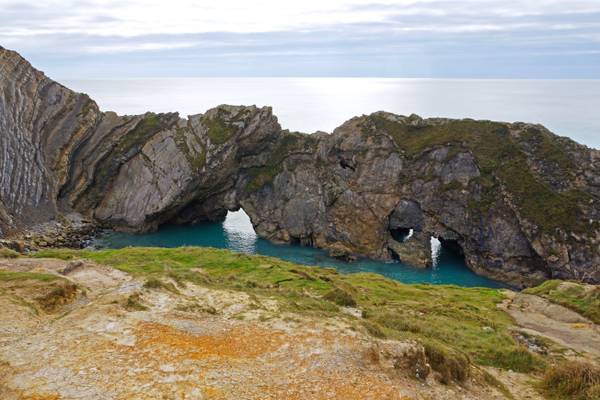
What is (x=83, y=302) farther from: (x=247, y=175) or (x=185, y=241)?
(x=247, y=175)

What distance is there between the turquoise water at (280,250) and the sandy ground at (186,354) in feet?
183

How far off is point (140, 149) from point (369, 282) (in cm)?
7273

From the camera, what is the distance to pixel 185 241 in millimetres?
92688

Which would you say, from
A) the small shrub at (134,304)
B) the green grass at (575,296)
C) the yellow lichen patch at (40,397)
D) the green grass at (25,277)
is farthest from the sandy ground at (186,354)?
the green grass at (575,296)

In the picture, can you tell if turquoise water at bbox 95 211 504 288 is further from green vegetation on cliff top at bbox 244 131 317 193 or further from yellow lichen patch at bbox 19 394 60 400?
yellow lichen patch at bbox 19 394 60 400

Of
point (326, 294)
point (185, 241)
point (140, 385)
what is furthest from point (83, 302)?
point (185, 241)

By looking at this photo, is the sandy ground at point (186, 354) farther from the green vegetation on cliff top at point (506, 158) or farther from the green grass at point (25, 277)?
the green vegetation on cliff top at point (506, 158)

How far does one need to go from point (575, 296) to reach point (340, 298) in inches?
1054

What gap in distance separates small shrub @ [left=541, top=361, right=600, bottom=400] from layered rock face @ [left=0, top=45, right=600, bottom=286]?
58.8 meters

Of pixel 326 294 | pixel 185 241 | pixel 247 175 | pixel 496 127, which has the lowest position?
pixel 185 241

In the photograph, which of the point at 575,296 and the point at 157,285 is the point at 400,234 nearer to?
the point at 575,296

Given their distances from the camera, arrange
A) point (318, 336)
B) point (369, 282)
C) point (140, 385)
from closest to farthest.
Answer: point (140, 385) < point (318, 336) < point (369, 282)

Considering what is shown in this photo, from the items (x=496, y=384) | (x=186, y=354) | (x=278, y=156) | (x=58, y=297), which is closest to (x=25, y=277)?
(x=58, y=297)

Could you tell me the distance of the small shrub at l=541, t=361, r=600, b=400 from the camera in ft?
65.2
